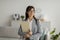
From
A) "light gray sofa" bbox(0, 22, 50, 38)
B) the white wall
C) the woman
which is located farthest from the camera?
the white wall

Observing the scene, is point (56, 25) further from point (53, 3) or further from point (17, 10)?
point (17, 10)

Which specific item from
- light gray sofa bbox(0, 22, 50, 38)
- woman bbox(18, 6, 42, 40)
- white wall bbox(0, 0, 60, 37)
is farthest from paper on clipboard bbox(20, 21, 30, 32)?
white wall bbox(0, 0, 60, 37)

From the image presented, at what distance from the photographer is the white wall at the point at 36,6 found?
4.29 meters

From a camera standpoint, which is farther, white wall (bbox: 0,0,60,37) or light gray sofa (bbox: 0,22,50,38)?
white wall (bbox: 0,0,60,37)

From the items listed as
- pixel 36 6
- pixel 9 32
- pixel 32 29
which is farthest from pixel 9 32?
pixel 32 29

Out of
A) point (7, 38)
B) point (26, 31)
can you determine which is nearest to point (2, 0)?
point (7, 38)

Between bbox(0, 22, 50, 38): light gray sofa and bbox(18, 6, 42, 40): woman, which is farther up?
bbox(18, 6, 42, 40): woman

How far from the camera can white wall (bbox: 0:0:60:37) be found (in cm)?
429

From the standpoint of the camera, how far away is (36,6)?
4.34 metres

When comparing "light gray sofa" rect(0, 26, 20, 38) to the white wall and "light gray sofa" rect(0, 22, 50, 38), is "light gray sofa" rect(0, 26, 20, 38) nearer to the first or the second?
"light gray sofa" rect(0, 22, 50, 38)

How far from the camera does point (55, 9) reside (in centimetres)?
430

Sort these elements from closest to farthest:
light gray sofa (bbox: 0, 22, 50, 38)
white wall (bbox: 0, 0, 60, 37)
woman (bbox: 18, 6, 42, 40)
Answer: woman (bbox: 18, 6, 42, 40) → light gray sofa (bbox: 0, 22, 50, 38) → white wall (bbox: 0, 0, 60, 37)

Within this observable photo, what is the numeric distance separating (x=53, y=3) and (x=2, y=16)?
5.16 feet

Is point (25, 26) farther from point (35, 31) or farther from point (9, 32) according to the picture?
point (9, 32)
